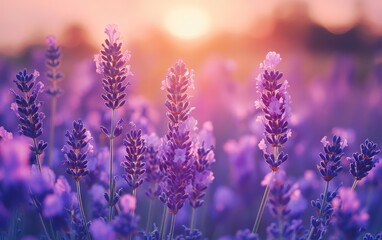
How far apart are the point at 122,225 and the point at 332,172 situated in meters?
0.75

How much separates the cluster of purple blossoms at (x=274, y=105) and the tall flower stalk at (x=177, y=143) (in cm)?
24

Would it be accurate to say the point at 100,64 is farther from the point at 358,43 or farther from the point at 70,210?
the point at 358,43

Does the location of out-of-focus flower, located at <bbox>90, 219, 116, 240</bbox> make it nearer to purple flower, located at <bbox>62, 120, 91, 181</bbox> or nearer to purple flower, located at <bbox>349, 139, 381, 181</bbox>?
purple flower, located at <bbox>62, 120, 91, 181</bbox>

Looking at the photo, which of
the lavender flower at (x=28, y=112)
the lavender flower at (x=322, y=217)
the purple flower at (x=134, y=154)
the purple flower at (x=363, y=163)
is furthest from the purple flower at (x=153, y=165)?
the purple flower at (x=363, y=163)

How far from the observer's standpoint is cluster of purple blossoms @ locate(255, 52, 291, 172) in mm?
1878

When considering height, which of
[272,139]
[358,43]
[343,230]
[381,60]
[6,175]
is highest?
[358,43]

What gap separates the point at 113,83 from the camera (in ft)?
6.50

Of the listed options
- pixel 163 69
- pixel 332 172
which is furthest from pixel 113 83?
pixel 163 69

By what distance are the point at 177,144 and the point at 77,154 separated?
345 millimetres

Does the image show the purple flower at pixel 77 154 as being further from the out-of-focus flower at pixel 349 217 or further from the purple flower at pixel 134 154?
the out-of-focus flower at pixel 349 217

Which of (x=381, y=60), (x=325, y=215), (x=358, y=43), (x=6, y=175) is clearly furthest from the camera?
(x=358, y=43)

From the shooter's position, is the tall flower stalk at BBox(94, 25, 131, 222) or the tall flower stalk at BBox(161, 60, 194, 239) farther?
the tall flower stalk at BBox(94, 25, 131, 222)

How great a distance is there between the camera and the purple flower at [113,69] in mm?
1970

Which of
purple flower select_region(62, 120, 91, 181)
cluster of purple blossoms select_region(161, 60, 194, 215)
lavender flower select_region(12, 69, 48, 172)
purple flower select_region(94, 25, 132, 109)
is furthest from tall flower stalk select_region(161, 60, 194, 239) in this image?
lavender flower select_region(12, 69, 48, 172)
